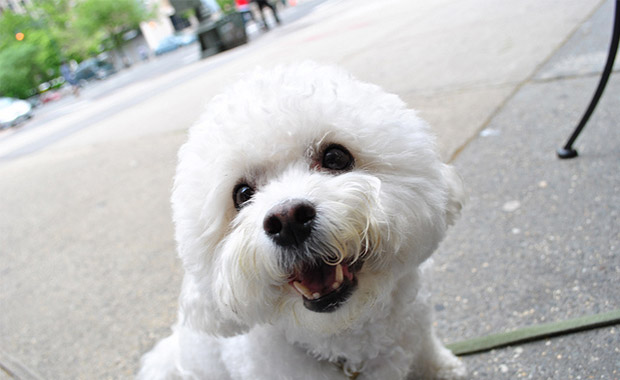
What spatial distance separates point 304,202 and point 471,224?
1947 mm

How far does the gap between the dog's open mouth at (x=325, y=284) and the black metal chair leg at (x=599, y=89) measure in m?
2.41

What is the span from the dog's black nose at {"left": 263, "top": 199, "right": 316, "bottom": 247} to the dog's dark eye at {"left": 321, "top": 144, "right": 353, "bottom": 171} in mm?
282

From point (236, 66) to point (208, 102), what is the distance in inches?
440

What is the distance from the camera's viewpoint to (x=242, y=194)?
174cm

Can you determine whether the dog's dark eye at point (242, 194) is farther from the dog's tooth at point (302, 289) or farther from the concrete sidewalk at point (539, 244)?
the concrete sidewalk at point (539, 244)

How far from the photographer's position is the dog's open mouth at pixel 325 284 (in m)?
1.55

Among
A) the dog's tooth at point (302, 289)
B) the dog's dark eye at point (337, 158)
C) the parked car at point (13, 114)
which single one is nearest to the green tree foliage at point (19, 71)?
the parked car at point (13, 114)

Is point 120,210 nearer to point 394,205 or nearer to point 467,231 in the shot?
point 467,231

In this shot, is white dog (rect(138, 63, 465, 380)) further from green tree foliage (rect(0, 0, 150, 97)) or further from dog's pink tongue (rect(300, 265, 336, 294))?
green tree foliage (rect(0, 0, 150, 97))

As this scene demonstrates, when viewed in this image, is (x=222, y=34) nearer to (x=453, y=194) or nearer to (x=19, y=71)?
(x=453, y=194)

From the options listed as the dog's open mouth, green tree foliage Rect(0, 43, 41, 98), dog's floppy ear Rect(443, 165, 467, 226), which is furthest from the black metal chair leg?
green tree foliage Rect(0, 43, 41, 98)

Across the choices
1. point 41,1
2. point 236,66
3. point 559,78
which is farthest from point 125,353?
point 41,1

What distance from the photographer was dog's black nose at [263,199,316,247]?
1460 millimetres

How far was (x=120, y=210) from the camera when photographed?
5.19 metres
